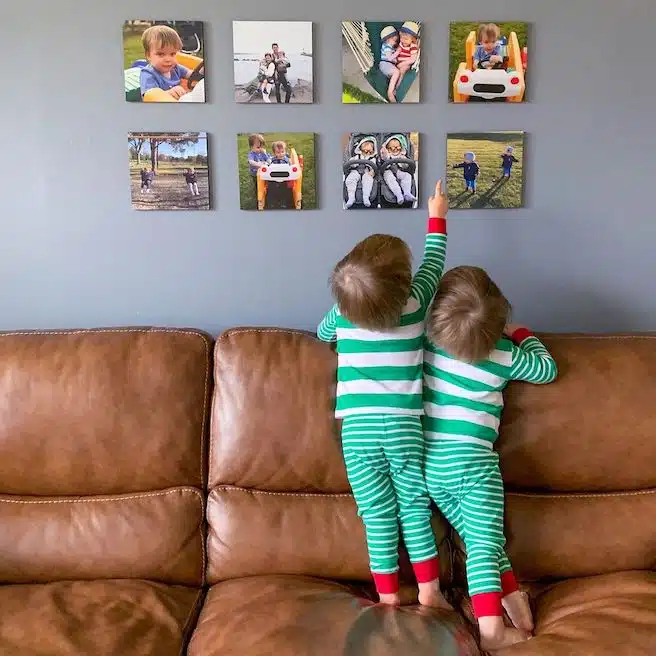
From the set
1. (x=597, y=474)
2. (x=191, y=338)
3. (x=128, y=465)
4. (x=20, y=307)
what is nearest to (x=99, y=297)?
(x=20, y=307)

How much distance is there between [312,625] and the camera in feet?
4.48

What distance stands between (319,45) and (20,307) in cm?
115

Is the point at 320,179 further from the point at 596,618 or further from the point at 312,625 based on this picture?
the point at 596,618

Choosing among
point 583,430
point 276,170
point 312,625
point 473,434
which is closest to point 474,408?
point 473,434

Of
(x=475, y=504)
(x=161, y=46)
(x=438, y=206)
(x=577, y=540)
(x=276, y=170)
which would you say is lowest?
(x=577, y=540)

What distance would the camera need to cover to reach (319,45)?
72.4 inches

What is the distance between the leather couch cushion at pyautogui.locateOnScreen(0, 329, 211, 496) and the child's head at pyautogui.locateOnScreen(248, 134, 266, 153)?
0.63m

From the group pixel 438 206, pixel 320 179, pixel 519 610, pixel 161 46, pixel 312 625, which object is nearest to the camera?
pixel 312 625

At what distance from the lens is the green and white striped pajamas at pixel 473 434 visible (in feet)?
5.08

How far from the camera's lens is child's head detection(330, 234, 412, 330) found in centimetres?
151

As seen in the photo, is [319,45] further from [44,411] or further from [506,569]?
[506,569]

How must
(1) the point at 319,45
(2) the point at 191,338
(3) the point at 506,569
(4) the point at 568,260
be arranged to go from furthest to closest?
(4) the point at 568,260, (1) the point at 319,45, (2) the point at 191,338, (3) the point at 506,569

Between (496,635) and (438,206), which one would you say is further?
(438,206)

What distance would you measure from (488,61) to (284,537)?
55.6 inches
